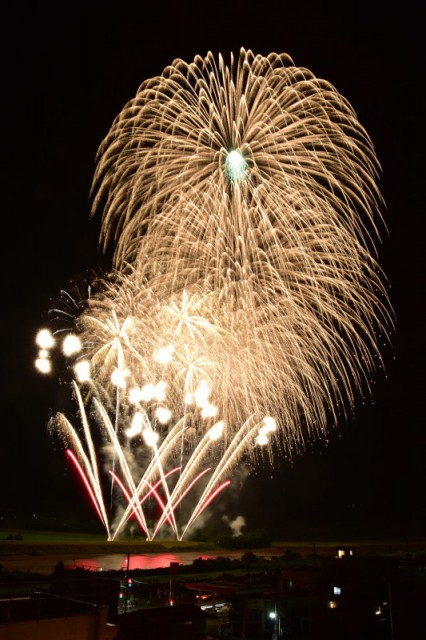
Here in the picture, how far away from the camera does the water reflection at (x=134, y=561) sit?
102ft

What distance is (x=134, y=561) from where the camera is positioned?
115 ft

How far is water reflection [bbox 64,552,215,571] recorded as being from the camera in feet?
102

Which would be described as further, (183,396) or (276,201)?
(183,396)

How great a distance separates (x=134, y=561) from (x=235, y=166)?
80.1 feet

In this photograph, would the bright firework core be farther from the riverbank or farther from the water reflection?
the water reflection

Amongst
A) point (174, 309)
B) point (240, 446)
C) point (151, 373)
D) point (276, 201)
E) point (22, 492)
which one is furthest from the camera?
point (22, 492)

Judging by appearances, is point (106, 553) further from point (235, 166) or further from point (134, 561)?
point (235, 166)

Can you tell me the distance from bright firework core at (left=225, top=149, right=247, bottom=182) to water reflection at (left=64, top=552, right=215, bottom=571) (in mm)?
Result: 19499

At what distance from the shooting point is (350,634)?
61.9 feet

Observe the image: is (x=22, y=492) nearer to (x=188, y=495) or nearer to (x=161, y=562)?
(x=188, y=495)

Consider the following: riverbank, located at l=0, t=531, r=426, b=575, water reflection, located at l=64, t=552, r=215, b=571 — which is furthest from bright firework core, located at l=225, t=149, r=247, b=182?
water reflection, located at l=64, t=552, r=215, b=571

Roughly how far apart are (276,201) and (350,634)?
1391 centimetres

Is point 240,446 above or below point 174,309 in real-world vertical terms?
below

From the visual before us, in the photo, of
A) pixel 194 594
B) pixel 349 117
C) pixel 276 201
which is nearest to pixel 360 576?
pixel 194 594
